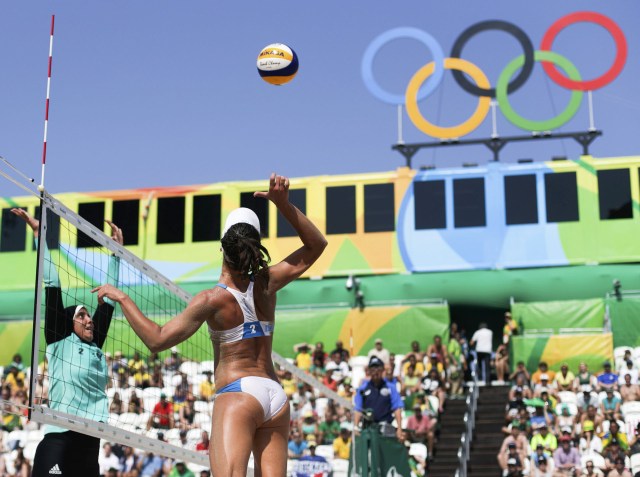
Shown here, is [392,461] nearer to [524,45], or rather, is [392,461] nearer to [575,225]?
[575,225]

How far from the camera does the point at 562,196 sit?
26609mm

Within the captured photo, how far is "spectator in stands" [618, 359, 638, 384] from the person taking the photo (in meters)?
19.0

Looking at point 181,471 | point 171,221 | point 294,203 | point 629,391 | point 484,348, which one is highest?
point 294,203

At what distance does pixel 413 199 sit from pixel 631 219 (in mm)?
5594

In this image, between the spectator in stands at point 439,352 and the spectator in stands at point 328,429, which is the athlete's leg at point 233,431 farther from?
the spectator in stands at point 439,352

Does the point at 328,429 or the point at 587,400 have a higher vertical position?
the point at 587,400

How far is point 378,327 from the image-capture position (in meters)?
25.0

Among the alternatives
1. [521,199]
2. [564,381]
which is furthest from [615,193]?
[564,381]

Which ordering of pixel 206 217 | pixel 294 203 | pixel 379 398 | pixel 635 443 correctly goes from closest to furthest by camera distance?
pixel 379 398, pixel 635 443, pixel 294 203, pixel 206 217

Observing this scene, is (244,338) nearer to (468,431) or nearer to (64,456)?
(64,456)

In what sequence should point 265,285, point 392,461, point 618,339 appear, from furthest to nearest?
point 618,339
point 392,461
point 265,285

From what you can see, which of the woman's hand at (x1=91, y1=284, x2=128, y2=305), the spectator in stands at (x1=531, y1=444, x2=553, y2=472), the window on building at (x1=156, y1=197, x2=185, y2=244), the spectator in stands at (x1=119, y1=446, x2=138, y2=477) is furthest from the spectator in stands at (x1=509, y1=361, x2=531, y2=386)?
the woman's hand at (x1=91, y1=284, x2=128, y2=305)

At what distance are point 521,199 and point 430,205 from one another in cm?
237

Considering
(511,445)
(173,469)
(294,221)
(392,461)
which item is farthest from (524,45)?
(294,221)
